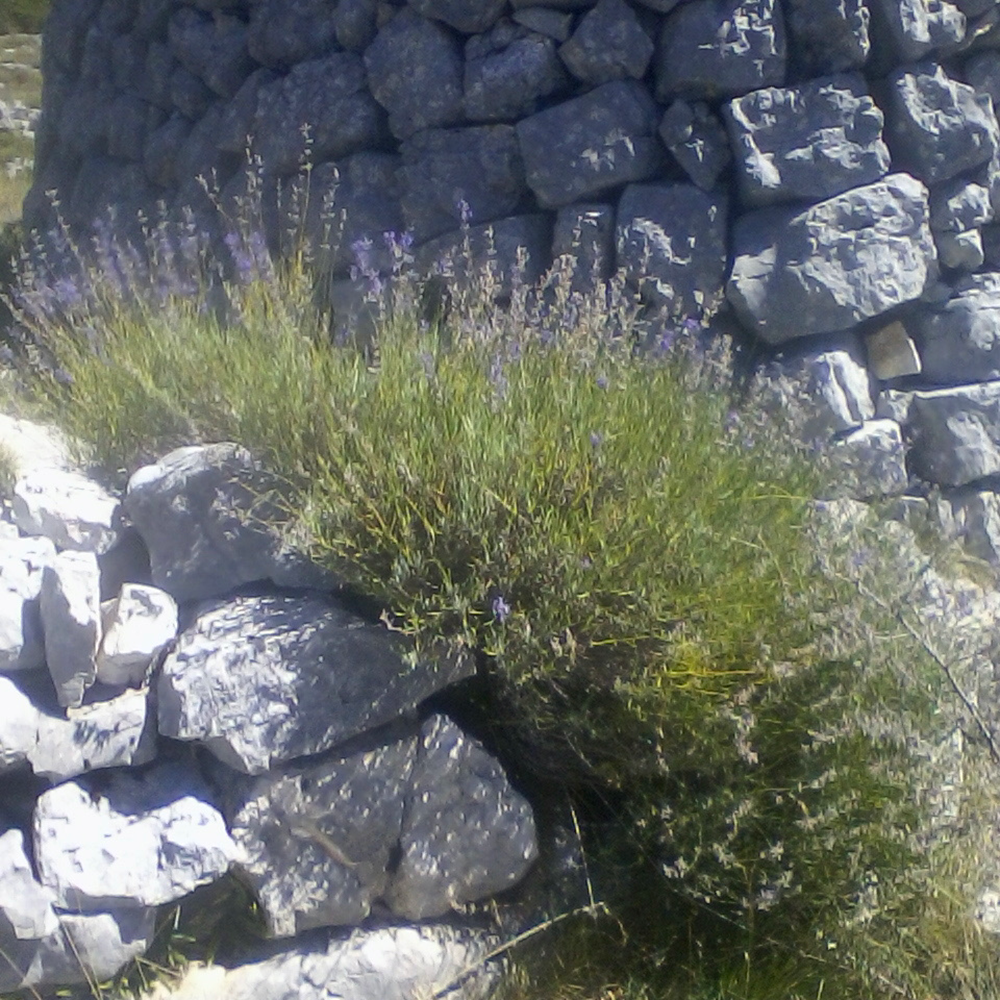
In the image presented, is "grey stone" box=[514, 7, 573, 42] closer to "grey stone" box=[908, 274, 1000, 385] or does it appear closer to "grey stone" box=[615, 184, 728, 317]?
"grey stone" box=[615, 184, 728, 317]

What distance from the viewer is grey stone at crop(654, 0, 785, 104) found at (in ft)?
14.1

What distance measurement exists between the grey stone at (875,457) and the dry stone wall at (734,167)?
0.03 ft

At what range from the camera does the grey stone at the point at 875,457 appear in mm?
4375

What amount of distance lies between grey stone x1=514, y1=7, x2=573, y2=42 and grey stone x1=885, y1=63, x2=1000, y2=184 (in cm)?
120

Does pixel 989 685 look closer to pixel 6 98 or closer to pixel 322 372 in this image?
pixel 322 372

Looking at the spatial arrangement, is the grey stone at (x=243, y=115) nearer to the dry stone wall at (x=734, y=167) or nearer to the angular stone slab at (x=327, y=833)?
the dry stone wall at (x=734, y=167)

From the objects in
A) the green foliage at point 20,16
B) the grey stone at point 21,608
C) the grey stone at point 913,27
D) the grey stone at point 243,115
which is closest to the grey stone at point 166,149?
the grey stone at point 243,115

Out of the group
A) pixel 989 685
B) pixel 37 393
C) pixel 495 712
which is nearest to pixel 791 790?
pixel 989 685

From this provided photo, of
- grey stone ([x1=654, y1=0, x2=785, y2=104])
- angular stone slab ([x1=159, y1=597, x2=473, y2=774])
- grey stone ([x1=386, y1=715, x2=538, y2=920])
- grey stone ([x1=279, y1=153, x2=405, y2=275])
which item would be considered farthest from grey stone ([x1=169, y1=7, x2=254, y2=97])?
grey stone ([x1=386, y1=715, x2=538, y2=920])

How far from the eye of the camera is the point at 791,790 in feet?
9.61

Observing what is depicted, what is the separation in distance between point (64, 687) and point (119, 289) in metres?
2.13

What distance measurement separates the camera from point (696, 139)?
4383 millimetres

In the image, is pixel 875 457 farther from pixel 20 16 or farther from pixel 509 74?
pixel 20 16

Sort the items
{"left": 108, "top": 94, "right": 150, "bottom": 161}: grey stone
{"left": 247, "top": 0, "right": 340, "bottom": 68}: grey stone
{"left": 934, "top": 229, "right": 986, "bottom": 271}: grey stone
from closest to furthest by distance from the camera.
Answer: {"left": 934, "top": 229, "right": 986, "bottom": 271}: grey stone → {"left": 247, "top": 0, "right": 340, "bottom": 68}: grey stone → {"left": 108, "top": 94, "right": 150, "bottom": 161}: grey stone
